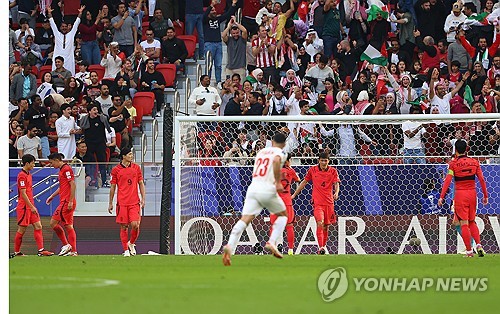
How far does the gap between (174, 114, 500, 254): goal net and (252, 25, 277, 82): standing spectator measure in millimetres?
4614

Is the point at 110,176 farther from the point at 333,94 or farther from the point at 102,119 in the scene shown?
the point at 333,94

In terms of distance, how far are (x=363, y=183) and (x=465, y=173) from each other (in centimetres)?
369

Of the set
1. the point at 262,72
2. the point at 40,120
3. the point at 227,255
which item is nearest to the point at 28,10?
the point at 40,120

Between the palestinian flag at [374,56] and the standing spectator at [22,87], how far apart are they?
8.02 m

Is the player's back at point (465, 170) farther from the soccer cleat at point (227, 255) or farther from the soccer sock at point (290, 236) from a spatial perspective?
the soccer cleat at point (227, 255)

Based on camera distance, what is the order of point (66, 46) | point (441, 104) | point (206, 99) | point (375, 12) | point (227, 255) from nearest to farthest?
point (227, 255), point (441, 104), point (206, 99), point (375, 12), point (66, 46)

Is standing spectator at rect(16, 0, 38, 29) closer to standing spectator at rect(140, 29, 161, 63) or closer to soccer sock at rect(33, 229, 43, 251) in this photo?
standing spectator at rect(140, 29, 161, 63)

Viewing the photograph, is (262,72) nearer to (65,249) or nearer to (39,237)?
(65,249)

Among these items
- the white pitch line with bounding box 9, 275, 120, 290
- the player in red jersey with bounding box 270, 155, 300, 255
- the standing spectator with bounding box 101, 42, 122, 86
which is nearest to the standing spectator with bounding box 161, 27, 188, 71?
the standing spectator with bounding box 101, 42, 122, 86

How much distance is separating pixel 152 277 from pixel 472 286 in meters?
4.03

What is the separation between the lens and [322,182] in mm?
20109

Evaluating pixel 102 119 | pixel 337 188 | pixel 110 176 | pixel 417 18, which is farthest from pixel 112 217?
pixel 417 18

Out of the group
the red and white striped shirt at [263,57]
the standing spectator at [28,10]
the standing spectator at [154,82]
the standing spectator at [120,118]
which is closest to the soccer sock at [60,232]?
the standing spectator at [120,118]

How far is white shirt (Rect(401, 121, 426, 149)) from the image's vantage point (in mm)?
21250
